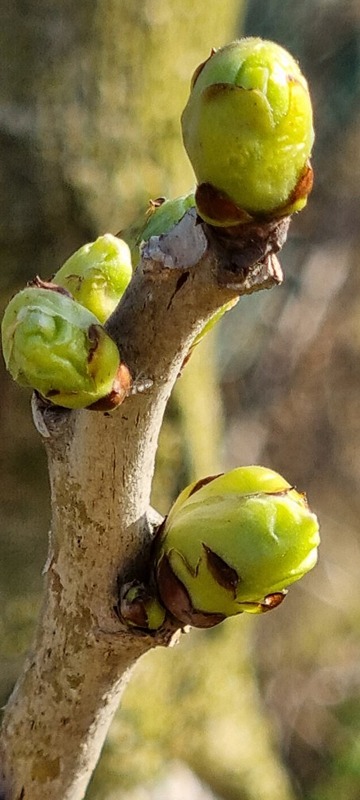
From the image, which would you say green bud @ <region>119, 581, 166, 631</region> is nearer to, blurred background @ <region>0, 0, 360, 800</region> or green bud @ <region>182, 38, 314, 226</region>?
green bud @ <region>182, 38, 314, 226</region>

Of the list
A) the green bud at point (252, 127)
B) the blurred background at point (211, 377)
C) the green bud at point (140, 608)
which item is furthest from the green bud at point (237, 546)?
the blurred background at point (211, 377)

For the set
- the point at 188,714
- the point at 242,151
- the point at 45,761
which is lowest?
the point at 188,714

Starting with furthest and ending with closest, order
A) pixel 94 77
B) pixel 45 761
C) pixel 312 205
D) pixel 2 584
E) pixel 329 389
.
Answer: pixel 329 389, pixel 312 205, pixel 2 584, pixel 94 77, pixel 45 761

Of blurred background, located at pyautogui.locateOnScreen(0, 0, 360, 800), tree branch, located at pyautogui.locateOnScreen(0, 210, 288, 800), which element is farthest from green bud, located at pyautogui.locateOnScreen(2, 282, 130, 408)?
blurred background, located at pyautogui.locateOnScreen(0, 0, 360, 800)

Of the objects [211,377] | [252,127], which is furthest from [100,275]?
[211,377]

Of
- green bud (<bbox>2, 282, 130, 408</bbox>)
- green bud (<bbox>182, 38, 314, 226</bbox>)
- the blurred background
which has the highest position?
green bud (<bbox>182, 38, 314, 226</bbox>)

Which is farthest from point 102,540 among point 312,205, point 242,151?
point 312,205

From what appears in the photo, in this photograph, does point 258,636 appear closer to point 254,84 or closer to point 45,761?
point 45,761
